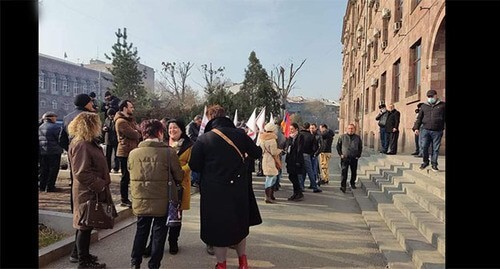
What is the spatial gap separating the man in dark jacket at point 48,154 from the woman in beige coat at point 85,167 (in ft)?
15.3

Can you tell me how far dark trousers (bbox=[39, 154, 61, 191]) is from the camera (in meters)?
8.21

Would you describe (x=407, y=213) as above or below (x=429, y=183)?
below

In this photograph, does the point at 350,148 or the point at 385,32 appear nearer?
the point at 350,148

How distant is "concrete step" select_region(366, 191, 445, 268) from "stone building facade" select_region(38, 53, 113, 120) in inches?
2380

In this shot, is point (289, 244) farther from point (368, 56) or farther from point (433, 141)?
point (368, 56)

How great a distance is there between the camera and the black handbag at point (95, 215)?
13.5ft

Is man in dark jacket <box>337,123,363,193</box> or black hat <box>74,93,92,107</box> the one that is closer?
black hat <box>74,93,92,107</box>

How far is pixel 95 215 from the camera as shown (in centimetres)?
414

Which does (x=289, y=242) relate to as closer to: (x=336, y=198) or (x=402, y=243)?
(x=402, y=243)

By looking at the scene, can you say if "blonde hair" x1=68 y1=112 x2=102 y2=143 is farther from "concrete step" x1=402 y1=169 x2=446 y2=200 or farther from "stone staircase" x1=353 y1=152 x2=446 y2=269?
"concrete step" x1=402 y1=169 x2=446 y2=200

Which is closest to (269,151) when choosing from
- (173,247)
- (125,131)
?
(125,131)

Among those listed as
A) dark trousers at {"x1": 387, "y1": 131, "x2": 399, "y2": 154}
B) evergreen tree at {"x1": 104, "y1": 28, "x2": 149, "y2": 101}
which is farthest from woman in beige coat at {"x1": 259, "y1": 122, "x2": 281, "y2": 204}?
evergreen tree at {"x1": 104, "y1": 28, "x2": 149, "y2": 101}

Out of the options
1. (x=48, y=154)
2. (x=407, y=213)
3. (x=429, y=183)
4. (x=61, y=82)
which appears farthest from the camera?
(x=61, y=82)

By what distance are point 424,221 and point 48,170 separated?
25.7ft
